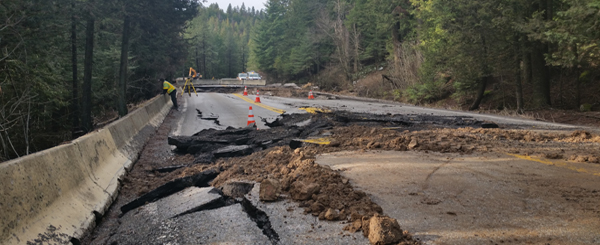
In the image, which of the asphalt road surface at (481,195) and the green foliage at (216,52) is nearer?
the asphalt road surface at (481,195)

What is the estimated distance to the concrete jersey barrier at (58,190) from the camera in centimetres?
309

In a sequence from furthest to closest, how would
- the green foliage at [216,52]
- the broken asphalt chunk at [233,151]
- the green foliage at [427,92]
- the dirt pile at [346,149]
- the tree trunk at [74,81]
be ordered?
1. the green foliage at [216,52]
2. the green foliage at [427,92]
3. the tree trunk at [74,81]
4. the broken asphalt chunk at [233,151]
5. the dirt pile at [346,149]

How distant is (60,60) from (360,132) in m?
12.2

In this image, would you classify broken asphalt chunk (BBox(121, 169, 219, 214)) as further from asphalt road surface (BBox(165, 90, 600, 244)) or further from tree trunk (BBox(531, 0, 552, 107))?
tree trunk (BBox(531, 0, 552, 107))

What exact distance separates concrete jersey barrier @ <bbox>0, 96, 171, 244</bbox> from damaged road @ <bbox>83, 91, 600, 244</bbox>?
245 millimetres

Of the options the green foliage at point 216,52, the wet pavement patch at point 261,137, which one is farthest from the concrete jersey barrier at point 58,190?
the green foliage at point 216,52

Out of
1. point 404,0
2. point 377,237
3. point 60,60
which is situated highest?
point 404,0

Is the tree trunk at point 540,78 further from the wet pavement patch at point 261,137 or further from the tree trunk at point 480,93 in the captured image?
the wet pavement patch at point 261,137

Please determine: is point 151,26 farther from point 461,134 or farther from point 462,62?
point 461,134

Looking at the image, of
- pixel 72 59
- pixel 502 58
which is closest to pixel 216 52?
pixel 72 59

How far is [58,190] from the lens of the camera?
13.0 feet

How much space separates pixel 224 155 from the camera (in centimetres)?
770

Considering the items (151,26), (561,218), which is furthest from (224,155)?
(151,26)

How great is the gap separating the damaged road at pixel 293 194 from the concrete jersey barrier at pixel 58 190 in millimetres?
245
